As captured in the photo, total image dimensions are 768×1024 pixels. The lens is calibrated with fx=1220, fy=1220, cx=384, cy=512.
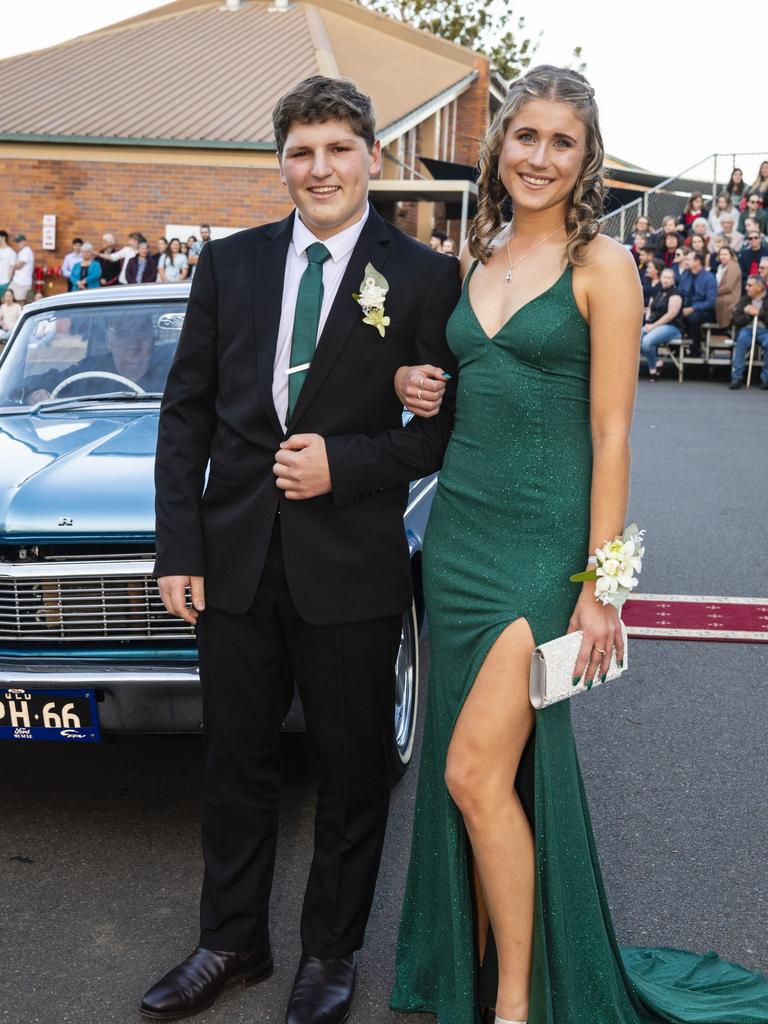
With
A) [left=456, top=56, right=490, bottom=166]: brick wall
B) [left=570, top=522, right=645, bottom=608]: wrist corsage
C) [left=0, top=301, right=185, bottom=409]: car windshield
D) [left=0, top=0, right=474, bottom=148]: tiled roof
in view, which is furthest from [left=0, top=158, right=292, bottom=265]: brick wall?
[left=570, top=522, right=645, bottom=608]: wrist corsage

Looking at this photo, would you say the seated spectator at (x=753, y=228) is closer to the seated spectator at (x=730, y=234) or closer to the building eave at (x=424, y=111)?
the seated spectator at (x=730, y=234)

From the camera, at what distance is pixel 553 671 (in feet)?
8.47

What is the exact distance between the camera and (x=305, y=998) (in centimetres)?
298

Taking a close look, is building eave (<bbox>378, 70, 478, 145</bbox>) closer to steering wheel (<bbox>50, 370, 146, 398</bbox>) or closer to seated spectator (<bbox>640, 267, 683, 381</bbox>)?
seated spectator (<bbox>640, 267, 683, 381</bbox>)

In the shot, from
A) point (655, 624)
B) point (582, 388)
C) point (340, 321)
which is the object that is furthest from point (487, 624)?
point (655, 624)

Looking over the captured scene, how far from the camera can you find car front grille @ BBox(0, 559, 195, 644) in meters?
3.78

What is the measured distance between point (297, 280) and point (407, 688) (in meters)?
2.12

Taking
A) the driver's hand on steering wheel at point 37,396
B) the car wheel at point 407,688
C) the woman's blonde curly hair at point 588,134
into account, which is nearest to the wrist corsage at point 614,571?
the woman's blonde curly hair at point 588,134

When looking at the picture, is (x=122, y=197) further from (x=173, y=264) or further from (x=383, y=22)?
(x=383, y=22)

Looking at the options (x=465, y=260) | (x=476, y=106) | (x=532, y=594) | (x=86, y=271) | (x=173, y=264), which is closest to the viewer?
(x=532, y=594)

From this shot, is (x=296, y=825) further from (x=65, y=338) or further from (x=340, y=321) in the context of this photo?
(x=65, y=338)

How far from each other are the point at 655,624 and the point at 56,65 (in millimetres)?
27104

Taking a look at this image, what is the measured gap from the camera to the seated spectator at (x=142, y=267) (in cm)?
2233

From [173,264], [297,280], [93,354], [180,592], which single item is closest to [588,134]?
[297,280]
